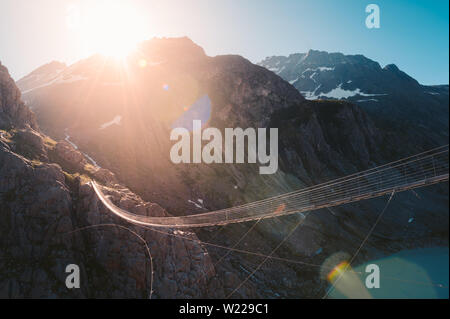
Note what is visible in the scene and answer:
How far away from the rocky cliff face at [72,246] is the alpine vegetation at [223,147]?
2082 centimetres

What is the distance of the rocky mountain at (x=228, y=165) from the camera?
30094 mm

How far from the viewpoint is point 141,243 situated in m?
21.5

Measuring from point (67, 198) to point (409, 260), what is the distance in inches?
1778

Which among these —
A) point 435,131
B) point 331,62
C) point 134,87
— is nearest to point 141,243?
point 134,87

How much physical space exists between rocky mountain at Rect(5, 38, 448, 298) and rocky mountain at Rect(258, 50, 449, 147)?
1480 cm

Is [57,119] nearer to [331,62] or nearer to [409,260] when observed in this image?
Answer: [409,260]

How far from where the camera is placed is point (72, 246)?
781 inches

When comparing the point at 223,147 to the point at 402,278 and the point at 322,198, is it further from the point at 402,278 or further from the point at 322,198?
the point at 402,278

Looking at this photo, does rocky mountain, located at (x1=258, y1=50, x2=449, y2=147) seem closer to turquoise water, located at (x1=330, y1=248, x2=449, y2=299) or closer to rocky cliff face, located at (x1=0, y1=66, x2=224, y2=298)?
turquoise water, located at (x1=330, y1=248, x2=449, y2=299)

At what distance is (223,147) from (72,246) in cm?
3168

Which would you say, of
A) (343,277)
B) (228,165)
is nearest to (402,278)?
(343,277)

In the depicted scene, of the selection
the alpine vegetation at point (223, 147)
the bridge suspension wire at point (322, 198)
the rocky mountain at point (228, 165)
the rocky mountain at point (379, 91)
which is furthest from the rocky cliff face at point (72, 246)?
the rocky mountain at point (379, 91)

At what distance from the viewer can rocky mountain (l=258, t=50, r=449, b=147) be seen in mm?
80812
